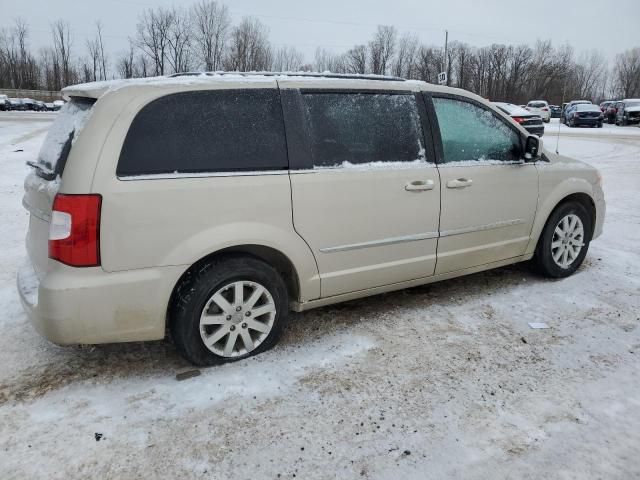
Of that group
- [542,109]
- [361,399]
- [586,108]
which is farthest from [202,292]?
[542,109]

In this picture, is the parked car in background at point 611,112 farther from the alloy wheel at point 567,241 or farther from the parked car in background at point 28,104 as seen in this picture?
the parked car in background at point 28,104

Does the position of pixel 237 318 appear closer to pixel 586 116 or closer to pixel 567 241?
pixel 567 241

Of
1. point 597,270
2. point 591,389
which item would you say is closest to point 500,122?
point 597,270

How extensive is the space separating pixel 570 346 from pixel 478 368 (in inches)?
30.9

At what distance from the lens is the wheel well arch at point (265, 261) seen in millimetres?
3195

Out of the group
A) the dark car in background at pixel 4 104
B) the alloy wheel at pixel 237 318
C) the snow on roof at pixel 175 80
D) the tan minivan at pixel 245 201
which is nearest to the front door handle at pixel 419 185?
the tan minivan at pixel 245 201

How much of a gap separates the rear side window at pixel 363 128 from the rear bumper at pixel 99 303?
1287mm

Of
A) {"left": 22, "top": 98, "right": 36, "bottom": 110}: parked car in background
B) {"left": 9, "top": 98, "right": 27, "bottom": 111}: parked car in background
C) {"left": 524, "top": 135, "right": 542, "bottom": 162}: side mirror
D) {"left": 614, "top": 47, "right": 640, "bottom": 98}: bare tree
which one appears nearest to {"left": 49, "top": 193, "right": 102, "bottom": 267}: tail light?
{"left": 524, "top": 135, "right": 542, "bottom": 162}: side mirror

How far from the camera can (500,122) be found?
4.48 metres

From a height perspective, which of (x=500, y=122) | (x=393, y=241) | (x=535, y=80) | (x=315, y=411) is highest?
(x=535, y=80)

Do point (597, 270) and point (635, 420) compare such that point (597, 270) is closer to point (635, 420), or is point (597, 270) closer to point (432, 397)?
point (635, 420)

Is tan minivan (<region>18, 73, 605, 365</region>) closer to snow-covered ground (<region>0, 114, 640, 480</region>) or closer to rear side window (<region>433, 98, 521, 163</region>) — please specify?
rear side window (<region>433, 98, 521, 163</region>)

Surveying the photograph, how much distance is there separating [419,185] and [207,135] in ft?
5.21

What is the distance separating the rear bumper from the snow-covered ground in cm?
36
